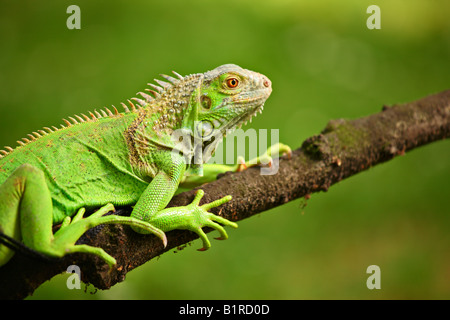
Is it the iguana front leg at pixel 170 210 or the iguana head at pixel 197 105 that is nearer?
the iguana front leg at pixel 170 210

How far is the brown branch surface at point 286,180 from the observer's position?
2217 mm

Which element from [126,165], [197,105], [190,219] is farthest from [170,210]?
[197,105]

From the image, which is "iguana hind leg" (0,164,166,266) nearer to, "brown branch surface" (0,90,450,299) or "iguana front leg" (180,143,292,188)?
"brown branch surface" (0,90,450,299)

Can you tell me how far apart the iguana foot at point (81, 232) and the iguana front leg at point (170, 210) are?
0.21 feet

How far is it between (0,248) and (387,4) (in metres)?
7.51

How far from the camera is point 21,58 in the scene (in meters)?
5.80

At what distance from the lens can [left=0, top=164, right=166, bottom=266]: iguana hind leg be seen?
2115 mm

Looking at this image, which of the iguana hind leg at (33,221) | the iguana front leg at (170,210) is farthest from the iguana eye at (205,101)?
the iguana hind leg at (33,221)

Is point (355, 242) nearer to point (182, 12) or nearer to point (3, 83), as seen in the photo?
point (182, 12)

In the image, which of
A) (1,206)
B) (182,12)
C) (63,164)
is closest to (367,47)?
(182,12)

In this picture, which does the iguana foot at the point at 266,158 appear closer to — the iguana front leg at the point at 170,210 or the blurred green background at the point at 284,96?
the iguana front leg at the point at 170,210

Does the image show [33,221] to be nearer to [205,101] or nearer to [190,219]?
[190,219]

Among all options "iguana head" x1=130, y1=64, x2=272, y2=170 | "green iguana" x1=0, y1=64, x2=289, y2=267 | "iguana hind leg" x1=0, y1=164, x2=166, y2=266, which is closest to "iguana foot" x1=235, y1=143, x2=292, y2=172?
"green iguana" x1=0, y1=64, x2=289, y2=267

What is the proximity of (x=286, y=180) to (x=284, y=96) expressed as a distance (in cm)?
382
